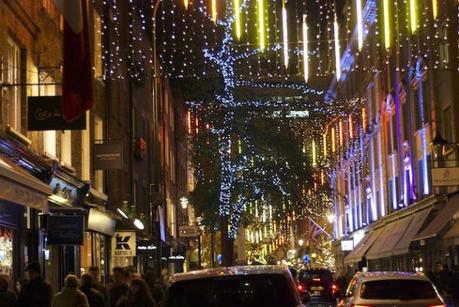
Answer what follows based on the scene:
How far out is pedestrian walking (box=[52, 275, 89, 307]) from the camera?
12.2 meters

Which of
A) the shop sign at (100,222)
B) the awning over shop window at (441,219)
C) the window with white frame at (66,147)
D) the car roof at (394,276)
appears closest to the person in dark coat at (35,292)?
the car roof at (394,276)

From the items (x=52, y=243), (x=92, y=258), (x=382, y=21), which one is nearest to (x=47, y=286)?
(x=52, y=243)

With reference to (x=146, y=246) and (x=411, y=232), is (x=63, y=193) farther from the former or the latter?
(x=411, y=232)

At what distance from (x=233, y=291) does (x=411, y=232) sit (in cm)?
2836

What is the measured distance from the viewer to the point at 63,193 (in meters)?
20.9

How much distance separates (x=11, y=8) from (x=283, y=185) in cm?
2525

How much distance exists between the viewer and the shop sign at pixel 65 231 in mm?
18500

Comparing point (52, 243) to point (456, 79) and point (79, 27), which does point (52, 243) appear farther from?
point (456, 79)

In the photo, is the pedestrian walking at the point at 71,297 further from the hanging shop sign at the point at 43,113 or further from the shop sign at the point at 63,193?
the shop sign at the point at 63,193

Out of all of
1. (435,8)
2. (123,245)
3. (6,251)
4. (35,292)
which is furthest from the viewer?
(435,8)

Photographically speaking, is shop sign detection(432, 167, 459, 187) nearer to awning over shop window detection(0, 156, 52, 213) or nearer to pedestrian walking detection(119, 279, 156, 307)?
pedestrian walking detection(119, 279, 156, 307)

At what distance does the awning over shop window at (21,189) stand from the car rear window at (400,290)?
220 inches

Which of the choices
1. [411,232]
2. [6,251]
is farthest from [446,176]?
[6,251]

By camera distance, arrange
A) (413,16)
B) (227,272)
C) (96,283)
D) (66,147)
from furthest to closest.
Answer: (413,16) → (66,147) → (96,283) → (227,272)
